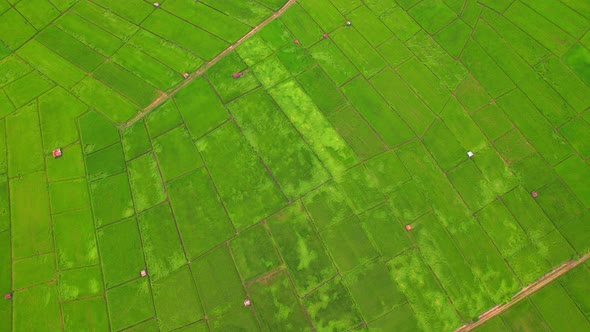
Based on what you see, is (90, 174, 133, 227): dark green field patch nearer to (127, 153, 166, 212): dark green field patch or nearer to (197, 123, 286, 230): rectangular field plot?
(127, 153, 166, 212): dark green field patch

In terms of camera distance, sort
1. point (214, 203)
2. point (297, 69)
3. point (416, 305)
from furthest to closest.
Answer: point (297, 69) < point (214, 203) < point (416, 305)

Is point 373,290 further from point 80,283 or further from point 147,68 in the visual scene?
point 147,68

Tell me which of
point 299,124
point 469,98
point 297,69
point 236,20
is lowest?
Result: point 469,98

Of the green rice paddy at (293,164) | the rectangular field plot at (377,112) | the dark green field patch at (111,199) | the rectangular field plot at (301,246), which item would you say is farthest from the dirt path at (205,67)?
the rectangular field plot at (301,246)

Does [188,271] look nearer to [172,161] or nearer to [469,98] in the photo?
[172,161]

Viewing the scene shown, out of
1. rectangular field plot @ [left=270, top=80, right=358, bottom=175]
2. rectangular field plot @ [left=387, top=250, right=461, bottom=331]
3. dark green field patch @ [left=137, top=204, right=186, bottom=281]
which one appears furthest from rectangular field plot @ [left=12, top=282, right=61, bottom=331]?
rectangular field plot @ [left=387, top=250, right=461, bottom=331]

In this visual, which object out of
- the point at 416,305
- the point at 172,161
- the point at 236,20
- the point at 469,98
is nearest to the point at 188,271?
the point at 172,161
